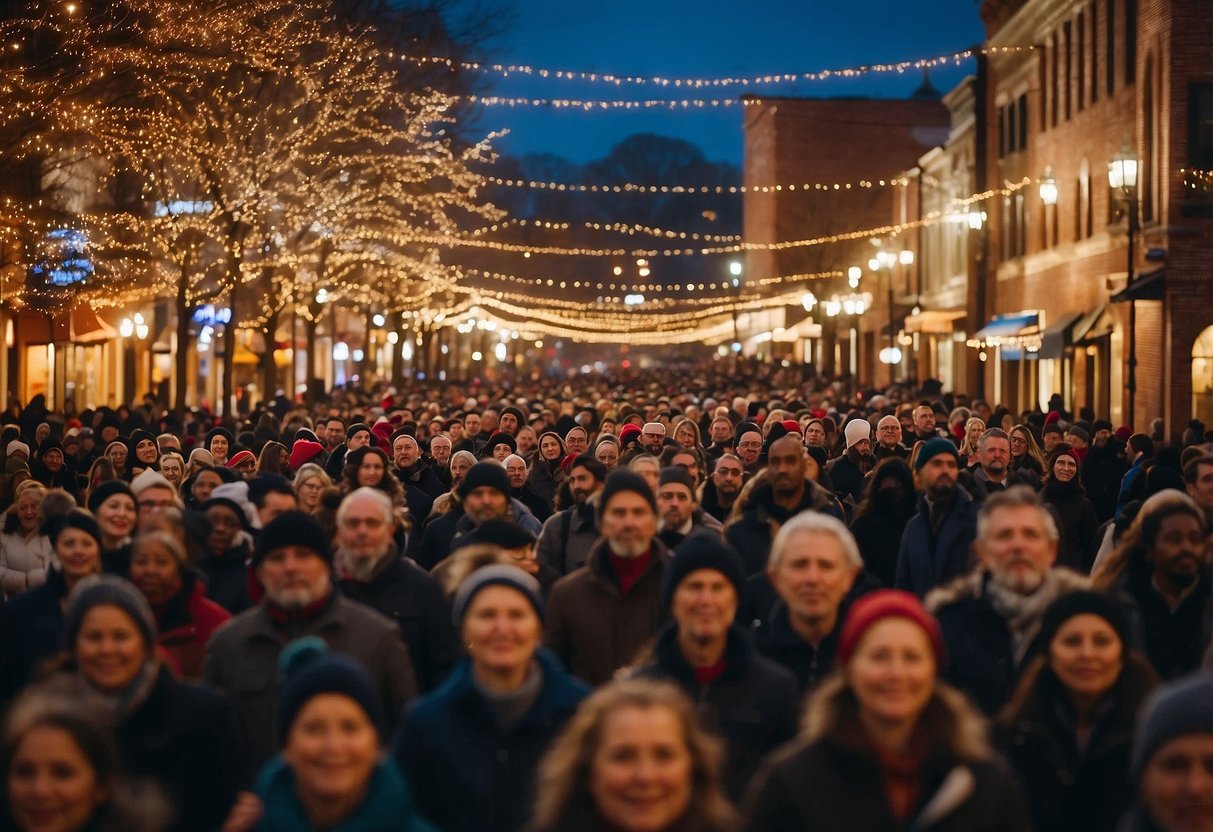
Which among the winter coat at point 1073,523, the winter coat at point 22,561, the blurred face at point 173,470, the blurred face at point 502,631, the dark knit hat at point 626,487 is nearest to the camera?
the blurred face at point 502,631

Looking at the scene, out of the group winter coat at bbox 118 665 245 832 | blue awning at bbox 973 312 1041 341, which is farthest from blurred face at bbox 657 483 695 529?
blue awning at bbox 973 312 1041 341

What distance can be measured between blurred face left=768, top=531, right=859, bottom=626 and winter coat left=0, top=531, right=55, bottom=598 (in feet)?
20.3

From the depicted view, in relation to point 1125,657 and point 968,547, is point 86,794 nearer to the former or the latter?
point 1125,657

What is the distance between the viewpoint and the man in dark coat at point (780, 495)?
10867 millimetres

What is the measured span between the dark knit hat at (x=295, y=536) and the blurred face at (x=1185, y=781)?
11.8 feet

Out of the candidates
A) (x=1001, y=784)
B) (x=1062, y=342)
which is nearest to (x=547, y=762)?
(x=1001, y=784)

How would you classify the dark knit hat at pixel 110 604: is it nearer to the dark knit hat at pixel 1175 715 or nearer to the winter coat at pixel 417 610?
the winter coat at pixel 417 610

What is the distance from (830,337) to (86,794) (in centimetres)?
7067

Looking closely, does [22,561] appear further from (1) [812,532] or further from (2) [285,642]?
(1) [812,532]

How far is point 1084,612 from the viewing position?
6004 millimetres

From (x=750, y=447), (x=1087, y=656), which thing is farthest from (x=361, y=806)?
(x=750, y=447)

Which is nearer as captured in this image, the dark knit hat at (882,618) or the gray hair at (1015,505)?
the dark knit hat at (882,618)

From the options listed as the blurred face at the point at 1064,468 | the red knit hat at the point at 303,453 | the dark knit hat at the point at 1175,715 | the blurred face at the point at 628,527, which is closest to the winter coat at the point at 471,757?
the dark knit hat at the point at 1175,715

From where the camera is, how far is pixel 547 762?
4848mm
